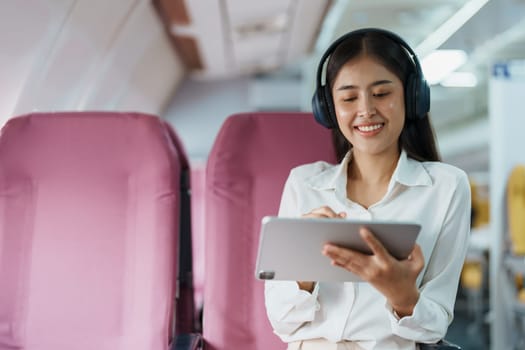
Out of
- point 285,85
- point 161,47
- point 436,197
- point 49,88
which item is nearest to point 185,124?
point 285,85

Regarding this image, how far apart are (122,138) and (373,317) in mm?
998

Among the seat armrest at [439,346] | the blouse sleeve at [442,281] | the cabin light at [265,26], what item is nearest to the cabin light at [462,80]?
the cabin light at [265,26]

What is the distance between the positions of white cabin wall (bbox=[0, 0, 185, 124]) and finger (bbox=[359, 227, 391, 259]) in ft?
6.43

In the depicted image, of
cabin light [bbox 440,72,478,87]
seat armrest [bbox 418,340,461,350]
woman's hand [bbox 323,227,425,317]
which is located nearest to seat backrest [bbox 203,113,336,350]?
seat armrest [bbox 418,340,461,350]

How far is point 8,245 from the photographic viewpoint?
6.79 ft

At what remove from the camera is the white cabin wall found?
2.95 metres

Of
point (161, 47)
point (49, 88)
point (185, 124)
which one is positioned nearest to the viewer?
point (49, 88)

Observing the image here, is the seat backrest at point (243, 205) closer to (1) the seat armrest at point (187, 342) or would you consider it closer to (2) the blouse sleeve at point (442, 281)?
(1) the seat armrest at point (187, 342)

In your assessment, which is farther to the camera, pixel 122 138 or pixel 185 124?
pixel 185 124

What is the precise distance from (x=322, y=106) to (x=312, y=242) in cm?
56

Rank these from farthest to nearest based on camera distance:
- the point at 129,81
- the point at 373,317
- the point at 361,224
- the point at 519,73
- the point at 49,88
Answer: the point at 129,81 → the point at 519,73 → the point at 49,88 → the point at 373,317 → the point at 361,224

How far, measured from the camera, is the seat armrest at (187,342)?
1.86m

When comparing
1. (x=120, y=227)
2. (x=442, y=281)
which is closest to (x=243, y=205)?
(x=120, y=227)

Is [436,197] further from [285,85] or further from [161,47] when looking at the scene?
[285,85]
